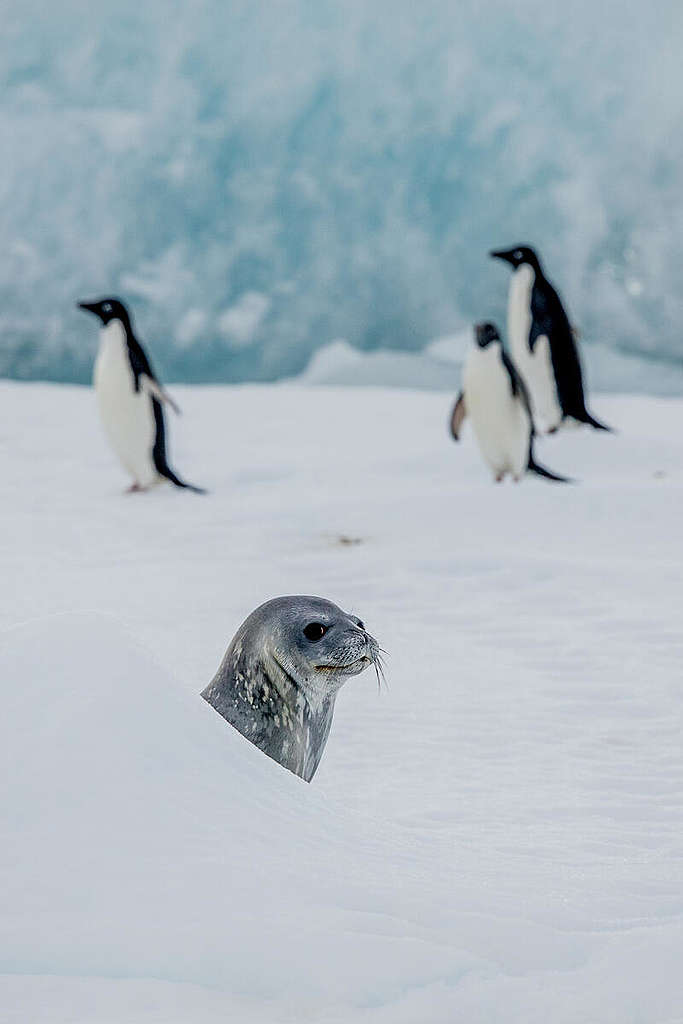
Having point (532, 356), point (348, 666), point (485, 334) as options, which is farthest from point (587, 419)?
point (348, 666)

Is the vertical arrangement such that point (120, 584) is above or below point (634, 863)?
below

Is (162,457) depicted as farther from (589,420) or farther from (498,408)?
(589,420)

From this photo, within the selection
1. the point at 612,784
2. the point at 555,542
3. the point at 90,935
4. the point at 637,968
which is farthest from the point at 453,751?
the point at 555,542

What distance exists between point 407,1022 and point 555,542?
441 cm

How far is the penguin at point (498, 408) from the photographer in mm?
Result: 6980

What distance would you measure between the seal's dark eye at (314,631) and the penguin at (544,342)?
642cm

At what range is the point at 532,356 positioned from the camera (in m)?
8.79

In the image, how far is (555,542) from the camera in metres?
5.69

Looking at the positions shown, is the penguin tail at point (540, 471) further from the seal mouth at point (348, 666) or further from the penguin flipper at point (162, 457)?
the seal mouth at point (348, 666)

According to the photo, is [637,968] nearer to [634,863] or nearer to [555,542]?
[634,863]

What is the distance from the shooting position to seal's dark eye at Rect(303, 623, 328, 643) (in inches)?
94.0

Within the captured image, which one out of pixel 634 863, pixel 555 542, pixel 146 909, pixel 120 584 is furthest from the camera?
pixel 555 542

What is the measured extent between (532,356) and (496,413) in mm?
1883

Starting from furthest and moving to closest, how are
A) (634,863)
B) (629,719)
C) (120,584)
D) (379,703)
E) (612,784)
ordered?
(120,584)
(379,703)
(629,719)
(612,784)
(634,863)
